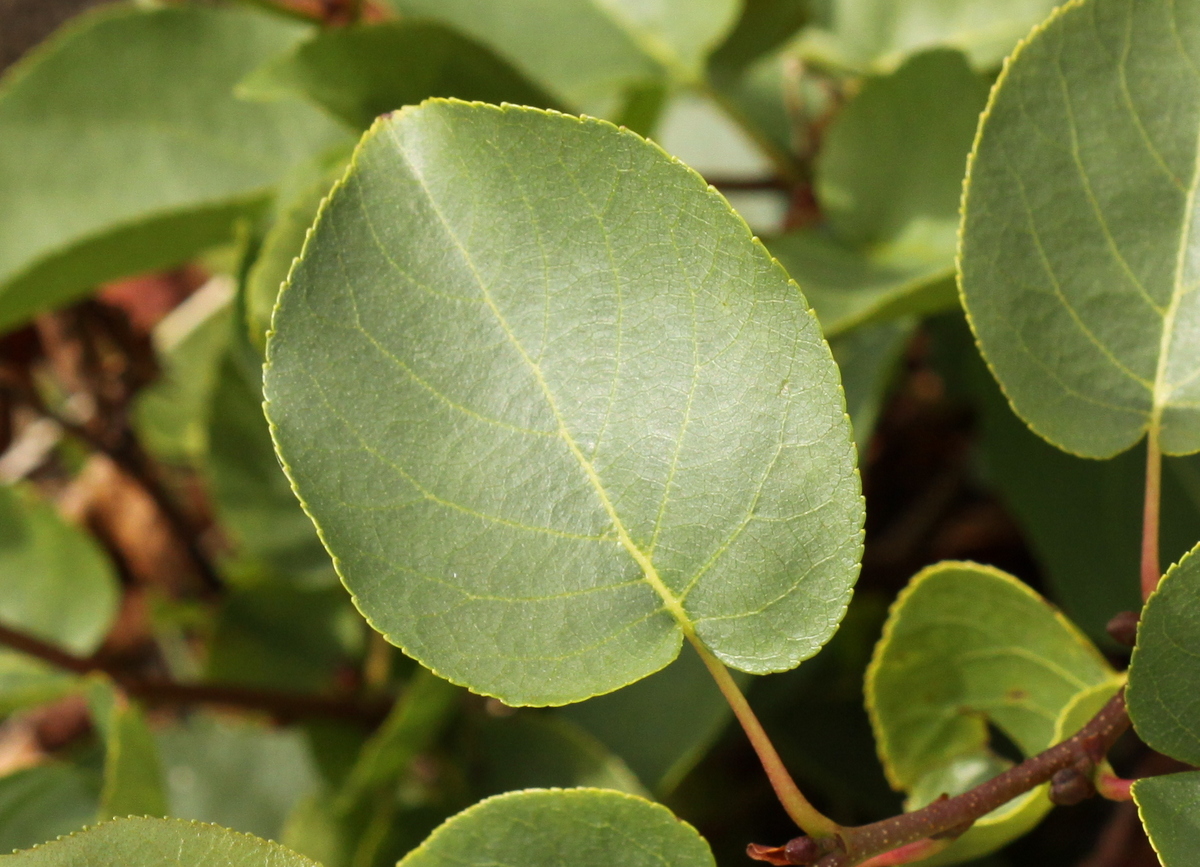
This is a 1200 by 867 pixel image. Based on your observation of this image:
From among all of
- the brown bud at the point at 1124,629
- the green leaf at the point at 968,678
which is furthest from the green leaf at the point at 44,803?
the brown bud at the point at 1124,629

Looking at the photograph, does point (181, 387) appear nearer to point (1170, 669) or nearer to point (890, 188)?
point (890, 188)

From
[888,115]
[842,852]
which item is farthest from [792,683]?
[842,852]

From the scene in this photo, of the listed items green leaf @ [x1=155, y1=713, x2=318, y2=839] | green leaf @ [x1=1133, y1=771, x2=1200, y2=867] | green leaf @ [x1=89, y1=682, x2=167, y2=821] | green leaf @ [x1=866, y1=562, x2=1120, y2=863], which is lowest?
green leaf @ [x1=155, y1=713, x2=318, y2=839]

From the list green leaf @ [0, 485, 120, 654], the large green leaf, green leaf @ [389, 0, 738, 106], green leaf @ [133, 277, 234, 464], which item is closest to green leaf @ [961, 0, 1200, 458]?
the large green leaf

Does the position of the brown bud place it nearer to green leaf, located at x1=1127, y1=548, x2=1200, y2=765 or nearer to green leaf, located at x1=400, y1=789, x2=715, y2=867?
green leaf, located at x1=1127, y1=548, x2=1200, y2=765

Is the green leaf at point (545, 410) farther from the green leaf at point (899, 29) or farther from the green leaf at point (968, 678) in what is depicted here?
the green leaf at point (899, 29)

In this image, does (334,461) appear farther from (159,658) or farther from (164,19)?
(159,658)
